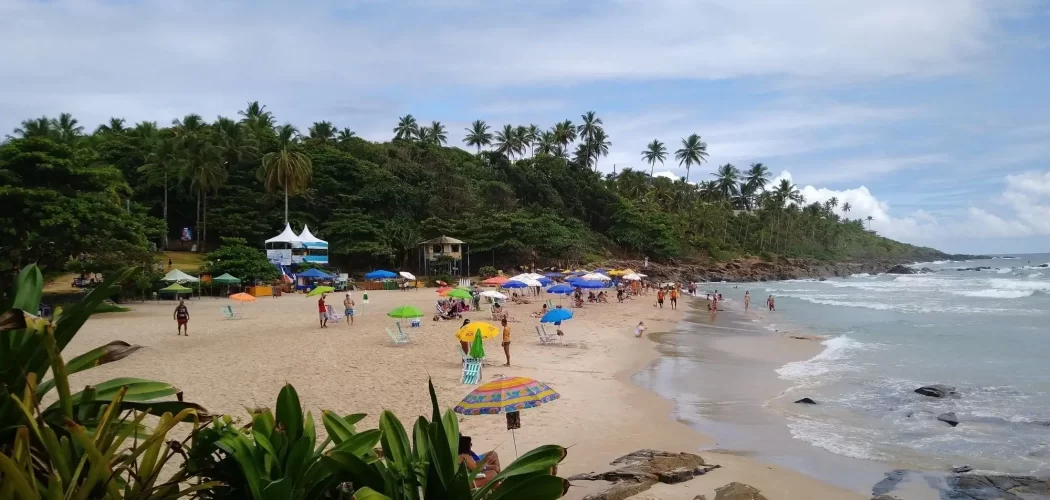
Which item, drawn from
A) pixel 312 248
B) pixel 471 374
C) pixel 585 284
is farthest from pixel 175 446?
pixel 312 248

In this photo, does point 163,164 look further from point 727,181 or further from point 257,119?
point 727,181

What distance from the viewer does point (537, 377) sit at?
14.1 m

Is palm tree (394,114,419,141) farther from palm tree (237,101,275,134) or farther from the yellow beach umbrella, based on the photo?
A: the yellow beach umbrella

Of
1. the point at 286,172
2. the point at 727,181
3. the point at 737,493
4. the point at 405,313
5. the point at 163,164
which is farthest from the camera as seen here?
the point at 727,181

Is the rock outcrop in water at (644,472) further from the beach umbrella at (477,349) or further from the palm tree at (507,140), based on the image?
the palm tree at (507,140)

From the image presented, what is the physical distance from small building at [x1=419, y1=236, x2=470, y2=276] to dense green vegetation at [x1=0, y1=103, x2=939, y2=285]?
136 centimetres

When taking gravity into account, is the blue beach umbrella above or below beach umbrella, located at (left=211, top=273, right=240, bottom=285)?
below

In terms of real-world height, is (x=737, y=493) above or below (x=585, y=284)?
below

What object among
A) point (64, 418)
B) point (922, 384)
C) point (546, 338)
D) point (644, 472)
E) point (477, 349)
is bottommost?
point (922, 384)

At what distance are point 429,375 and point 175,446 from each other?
4.00 metres

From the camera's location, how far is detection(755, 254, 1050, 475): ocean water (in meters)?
9.88

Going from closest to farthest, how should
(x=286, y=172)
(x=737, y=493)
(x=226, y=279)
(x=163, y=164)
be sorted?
(x=737, y=493) < (x=226, y=279) < (x=286, y=172) < (x=163, y=164)

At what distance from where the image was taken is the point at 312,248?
4159 cm

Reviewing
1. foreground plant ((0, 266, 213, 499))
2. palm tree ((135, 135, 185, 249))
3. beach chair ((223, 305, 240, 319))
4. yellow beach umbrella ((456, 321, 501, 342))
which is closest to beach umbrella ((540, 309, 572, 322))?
yellow beach umbrella ((456, 321, 501, 342))
